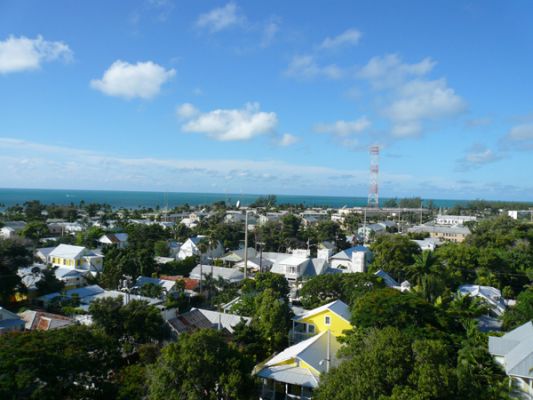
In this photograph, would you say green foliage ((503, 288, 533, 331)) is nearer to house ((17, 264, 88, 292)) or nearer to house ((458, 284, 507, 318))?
house ((458, 284, 507, 318))

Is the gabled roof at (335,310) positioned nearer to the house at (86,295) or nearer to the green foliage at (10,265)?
the house at (86,295)

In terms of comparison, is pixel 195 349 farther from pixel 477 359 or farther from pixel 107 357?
pixel 477 359

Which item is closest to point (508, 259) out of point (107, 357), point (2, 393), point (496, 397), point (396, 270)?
point (396, 270)

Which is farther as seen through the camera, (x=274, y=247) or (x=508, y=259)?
(x=274, y=247)

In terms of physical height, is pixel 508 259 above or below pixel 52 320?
above

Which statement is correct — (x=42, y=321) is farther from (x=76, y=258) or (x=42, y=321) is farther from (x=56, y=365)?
(x=76, y=258)

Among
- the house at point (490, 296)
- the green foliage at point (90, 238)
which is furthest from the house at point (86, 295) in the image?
the green foliage at point (90, 238)

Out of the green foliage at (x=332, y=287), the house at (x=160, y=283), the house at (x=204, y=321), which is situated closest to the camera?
the house at (x=204, y=321)
